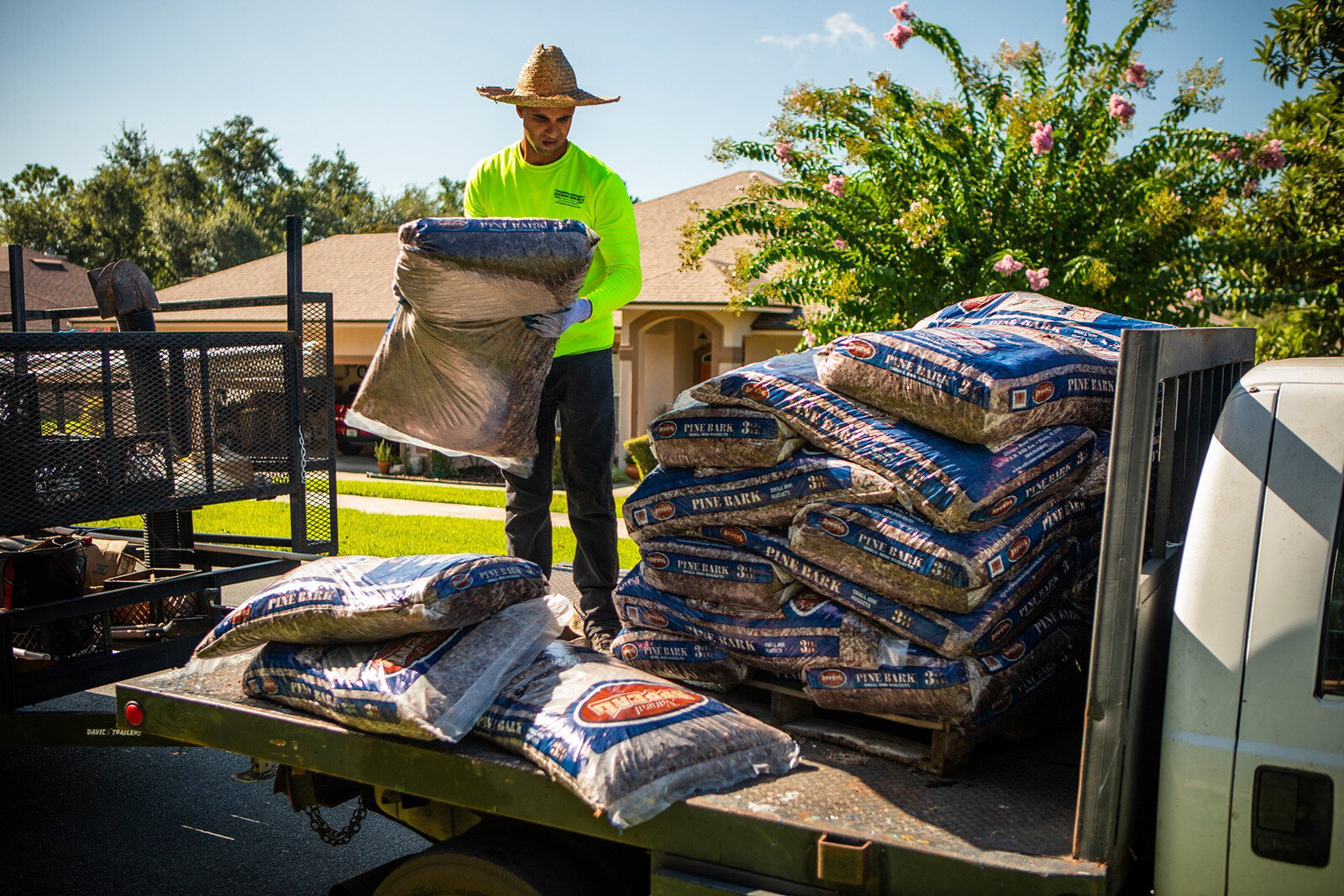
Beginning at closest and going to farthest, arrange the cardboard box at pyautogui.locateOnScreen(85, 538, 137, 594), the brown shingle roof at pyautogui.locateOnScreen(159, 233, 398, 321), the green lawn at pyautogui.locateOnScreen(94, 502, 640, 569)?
the cardboard box at pyautogui.locateOnScreen(85, 538, 137, 594) → the green lawn at pyautogui.locateOnScreen(94, 502, 640, 569) → the brown shingle roof at pyautogui.locateOnScreen(159, 233, 398, 321)

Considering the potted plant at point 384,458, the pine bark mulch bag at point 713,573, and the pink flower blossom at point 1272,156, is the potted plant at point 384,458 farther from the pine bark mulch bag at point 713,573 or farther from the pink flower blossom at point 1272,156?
the pine bark mulch bag at point 713,573

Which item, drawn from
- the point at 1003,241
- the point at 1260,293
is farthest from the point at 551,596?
the point at 1260,293

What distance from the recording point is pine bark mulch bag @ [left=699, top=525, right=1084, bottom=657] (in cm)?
239

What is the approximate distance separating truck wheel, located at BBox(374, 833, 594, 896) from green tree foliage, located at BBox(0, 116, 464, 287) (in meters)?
44.4

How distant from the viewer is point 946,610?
7.97 ft

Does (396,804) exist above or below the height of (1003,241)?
below

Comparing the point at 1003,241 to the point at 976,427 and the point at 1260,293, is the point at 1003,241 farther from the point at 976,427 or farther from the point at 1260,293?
the point at 976,427

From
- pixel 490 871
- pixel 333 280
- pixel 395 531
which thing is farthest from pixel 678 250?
pixel 490 871

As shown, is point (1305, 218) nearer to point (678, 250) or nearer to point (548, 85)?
point (548, 85)

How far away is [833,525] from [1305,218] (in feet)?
26.2

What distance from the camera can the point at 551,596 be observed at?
302cm

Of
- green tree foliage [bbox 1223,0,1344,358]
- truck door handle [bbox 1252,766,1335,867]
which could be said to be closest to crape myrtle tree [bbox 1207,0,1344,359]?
green tree foliage [bbox 1223,0,1344,358]

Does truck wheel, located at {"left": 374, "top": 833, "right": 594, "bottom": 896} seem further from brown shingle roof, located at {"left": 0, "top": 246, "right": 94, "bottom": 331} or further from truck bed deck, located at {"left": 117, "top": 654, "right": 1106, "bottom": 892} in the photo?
brown shingle roof, located at {"left": 0, "top": 246, "right": 94, "bottom": 331}

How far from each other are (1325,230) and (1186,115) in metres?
1.44
